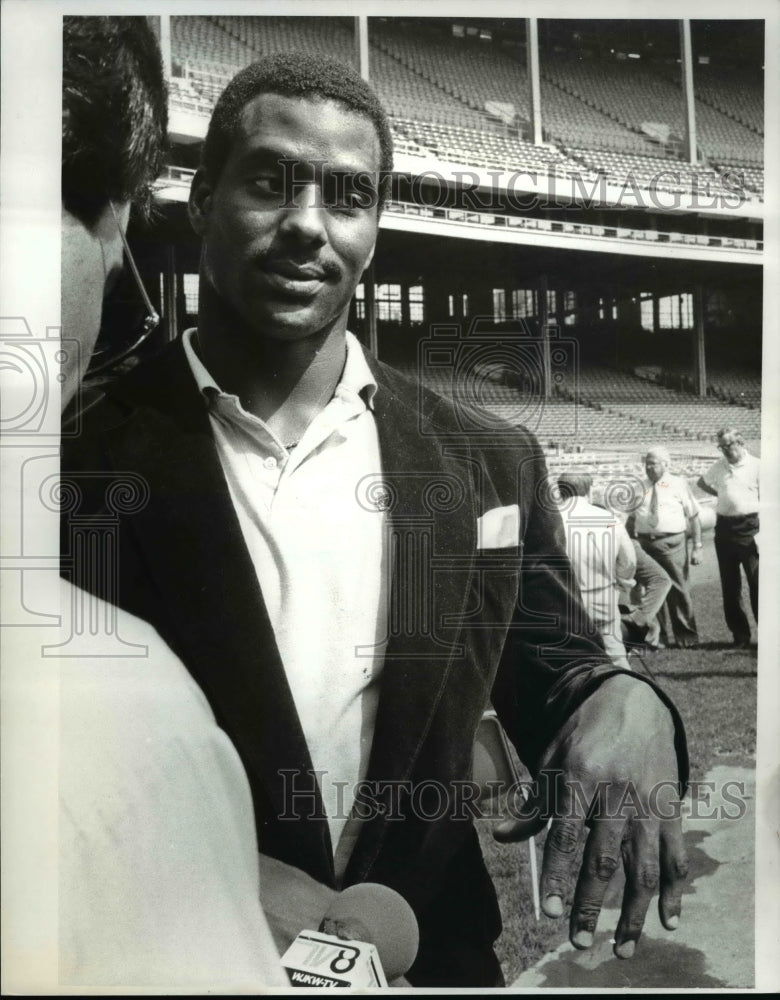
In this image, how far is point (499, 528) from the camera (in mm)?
2455

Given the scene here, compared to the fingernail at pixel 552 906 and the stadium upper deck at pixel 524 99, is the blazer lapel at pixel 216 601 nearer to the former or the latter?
the fingernail at pixel 552 906

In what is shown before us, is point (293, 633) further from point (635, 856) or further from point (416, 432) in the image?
point (635, 856)

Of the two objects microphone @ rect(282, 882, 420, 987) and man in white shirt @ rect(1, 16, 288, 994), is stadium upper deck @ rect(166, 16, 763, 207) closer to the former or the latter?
man in white shirt @ rect(1, 16, 288, 994)

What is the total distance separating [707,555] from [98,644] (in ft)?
5.37

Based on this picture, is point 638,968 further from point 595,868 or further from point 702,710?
point 702,710

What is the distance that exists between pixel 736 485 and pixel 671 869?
41.3 inches

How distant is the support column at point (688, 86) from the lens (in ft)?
8.16

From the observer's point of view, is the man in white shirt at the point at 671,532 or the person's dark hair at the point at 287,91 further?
the man in white shirt at the point at 671,532

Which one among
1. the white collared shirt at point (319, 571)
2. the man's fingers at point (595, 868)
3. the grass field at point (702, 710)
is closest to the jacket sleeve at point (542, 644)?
the grass field at point (702, 710)

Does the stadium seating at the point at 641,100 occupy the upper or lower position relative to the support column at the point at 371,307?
upper

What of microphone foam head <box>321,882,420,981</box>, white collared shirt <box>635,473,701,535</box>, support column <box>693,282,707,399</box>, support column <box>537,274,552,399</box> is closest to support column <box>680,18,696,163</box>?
support column <box>693,282,707,399</box>

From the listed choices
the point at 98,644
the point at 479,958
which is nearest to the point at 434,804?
the point at 479,958

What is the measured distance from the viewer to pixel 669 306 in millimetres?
2518

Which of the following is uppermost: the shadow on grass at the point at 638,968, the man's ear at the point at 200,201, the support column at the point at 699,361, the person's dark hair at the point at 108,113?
the person's dark hair at the point at 108,113
